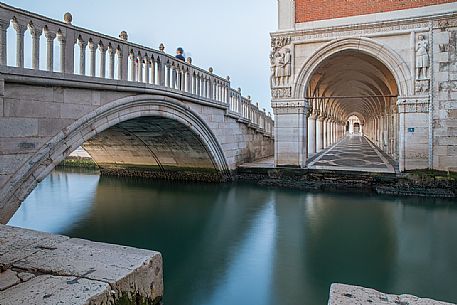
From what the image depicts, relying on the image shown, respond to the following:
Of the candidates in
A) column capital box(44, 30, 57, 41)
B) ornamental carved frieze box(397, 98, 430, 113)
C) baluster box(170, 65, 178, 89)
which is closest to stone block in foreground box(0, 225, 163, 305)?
column capital box(44, 30, 57, 41)

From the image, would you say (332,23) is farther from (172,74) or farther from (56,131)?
(56,131)

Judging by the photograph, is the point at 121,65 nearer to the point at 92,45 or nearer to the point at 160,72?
the point at 92,45

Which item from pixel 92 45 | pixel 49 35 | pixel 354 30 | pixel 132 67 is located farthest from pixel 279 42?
pixel 49 35

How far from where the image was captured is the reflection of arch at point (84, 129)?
3893 millimetres

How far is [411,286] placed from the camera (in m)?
3.32

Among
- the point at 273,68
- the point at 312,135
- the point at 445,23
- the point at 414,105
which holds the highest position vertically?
the point at 445,23

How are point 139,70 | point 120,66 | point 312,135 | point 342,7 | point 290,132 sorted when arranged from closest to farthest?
point 120,66 < point 139,70 < point 342,7 < point 290,132 < point 312,135

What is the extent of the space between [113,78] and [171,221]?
8.34 ft

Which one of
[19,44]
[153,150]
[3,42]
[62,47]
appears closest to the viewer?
[3,42]

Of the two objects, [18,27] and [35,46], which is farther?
[35,46]

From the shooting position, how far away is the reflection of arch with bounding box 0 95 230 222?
153 inches

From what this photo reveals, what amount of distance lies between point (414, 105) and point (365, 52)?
68.4 inches

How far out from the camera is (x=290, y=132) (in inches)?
361

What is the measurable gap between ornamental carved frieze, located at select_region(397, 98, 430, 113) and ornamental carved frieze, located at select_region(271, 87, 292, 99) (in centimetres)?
266
